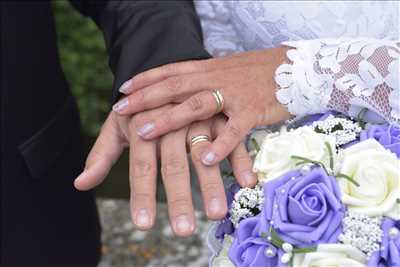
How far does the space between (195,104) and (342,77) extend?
9.7 inches

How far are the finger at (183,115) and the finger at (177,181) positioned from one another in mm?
22

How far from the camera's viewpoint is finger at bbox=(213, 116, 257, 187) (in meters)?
1.06

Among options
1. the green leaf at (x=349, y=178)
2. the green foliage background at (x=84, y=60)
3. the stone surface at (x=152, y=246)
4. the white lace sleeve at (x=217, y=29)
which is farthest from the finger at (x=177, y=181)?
the green foliage background at (x=84, y=60)

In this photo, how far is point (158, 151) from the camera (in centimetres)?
116

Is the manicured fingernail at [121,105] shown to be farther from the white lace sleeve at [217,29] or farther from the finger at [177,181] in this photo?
the white lace sleeve at [217,29]

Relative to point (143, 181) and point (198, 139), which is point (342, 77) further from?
point (143, 181)

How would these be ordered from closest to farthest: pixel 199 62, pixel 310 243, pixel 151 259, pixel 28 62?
→ pixel 310 243
pixel 199 62
pixel 28 62
pixel 151 259

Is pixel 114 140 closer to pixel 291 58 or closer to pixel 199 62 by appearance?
pixel 199 62

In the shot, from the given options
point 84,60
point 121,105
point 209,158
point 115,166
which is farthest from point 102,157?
point 84,60

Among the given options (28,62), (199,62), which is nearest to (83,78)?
(28,62)

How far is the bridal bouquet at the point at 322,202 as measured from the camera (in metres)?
0.92

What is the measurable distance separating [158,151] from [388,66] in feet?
1.33

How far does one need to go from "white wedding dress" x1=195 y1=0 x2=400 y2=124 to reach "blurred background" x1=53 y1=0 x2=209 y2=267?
1.76 m

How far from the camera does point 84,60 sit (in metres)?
3.38
